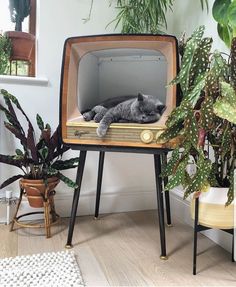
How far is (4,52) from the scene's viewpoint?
1.73 metres

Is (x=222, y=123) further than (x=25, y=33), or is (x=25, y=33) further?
(x=25, y=33)

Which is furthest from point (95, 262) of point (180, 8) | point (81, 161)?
point (180, 8)

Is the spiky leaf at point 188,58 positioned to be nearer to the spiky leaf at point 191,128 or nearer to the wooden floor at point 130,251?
the spiky leaf at point 191,128

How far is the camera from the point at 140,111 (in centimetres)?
125

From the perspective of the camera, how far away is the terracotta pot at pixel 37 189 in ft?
4.75

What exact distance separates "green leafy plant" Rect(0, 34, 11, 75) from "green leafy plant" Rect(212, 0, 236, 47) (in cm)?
118

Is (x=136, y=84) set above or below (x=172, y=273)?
above

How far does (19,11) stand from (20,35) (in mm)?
144

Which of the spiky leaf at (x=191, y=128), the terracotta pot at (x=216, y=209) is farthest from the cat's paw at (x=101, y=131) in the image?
the terracotta pot at (x=216, y=209)

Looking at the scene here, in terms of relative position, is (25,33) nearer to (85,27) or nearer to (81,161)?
(85,27)

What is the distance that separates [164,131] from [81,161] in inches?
17.4

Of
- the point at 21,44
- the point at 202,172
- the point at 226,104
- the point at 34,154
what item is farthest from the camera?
the point at 21,44

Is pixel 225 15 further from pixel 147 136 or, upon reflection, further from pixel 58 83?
pixel 58 83

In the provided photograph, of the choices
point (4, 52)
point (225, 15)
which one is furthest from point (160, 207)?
point (4, 52)
